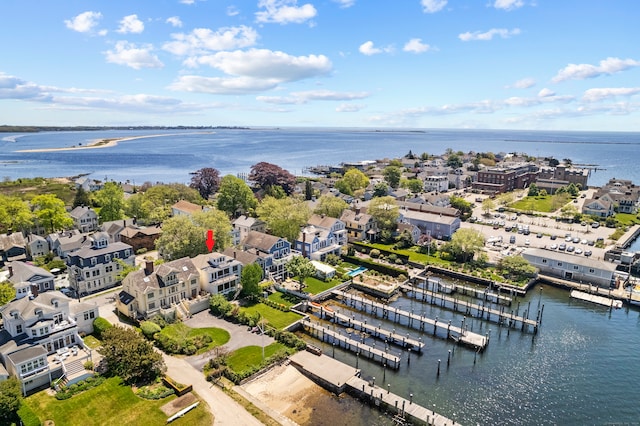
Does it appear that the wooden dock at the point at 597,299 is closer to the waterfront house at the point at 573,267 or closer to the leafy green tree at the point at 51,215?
the waterfront house at the point at 573,267

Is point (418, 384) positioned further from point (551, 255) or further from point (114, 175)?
point (114, 175)

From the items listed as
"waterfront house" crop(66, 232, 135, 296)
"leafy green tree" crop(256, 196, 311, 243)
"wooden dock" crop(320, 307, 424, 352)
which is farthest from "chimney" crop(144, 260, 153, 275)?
"leafy green tree" crop(256, 196, 311, 243)

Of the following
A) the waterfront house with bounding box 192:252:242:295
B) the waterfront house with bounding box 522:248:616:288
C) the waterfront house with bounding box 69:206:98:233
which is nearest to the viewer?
the waterfront house with bounding box 192:252:242:295

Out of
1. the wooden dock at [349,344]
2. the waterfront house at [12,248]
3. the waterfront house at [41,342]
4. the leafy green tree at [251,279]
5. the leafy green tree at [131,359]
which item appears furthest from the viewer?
the waterfront house at [12,248]

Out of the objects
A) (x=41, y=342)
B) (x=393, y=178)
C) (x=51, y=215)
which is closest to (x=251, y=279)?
(x=41, y=342)

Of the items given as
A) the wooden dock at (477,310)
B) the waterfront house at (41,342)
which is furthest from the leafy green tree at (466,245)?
the waterfront house at (41,342)

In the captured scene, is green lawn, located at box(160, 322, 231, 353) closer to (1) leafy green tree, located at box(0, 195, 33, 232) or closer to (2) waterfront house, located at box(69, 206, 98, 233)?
(1) leafy green tree, located at box(0, 195, 33, 232)
